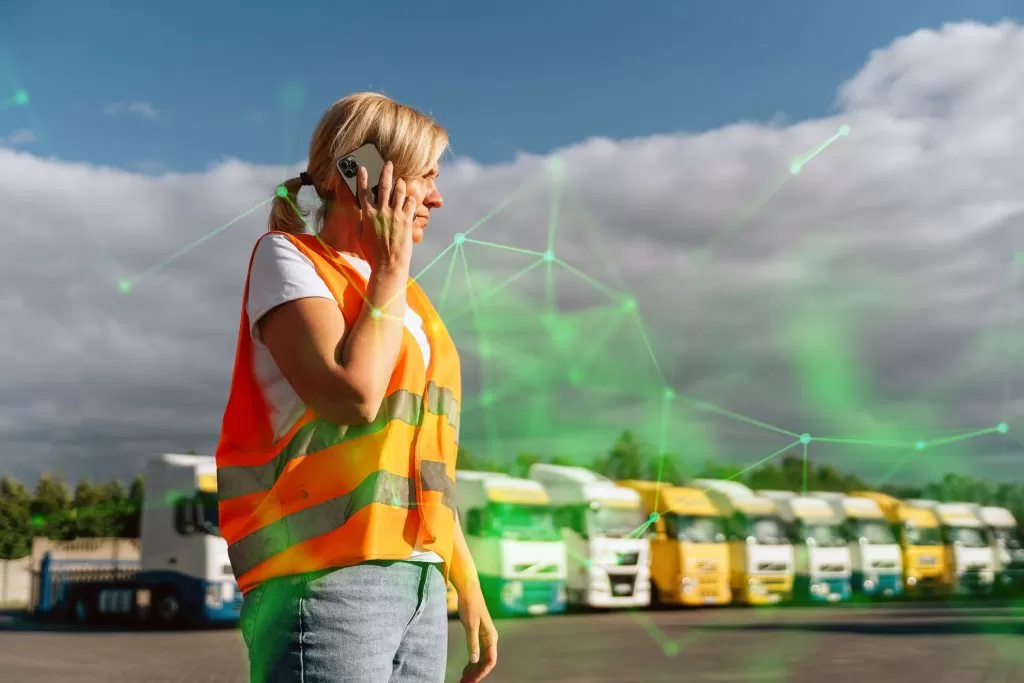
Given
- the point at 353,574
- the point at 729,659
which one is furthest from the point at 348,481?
the point at 729,659

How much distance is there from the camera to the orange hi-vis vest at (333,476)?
1585mm

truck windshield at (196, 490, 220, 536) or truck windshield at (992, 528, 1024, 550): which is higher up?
truck windshield at (196, 490, 220, 536)

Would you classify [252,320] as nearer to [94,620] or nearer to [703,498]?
[94,620]

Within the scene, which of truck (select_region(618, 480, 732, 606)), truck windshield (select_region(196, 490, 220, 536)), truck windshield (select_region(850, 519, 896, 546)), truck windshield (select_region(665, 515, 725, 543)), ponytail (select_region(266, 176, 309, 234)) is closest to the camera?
ponytail (select_region(266, 176, 309, 234))

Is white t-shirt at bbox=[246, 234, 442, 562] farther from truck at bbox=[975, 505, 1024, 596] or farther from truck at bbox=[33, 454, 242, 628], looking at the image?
truck at bbox=[975, 505, 1024, 596]

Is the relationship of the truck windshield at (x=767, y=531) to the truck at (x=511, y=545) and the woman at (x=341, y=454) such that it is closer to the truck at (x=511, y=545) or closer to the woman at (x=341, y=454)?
the truck at (x=511, y=545)

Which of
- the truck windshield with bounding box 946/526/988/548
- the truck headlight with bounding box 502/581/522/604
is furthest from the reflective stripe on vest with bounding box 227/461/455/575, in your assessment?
the truck windshield with bounding box 946/526/988/548

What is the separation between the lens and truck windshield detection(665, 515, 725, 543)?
864 inches

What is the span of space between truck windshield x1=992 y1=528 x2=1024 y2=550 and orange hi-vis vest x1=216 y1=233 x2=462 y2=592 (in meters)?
23.0

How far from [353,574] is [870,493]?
22.8 metres

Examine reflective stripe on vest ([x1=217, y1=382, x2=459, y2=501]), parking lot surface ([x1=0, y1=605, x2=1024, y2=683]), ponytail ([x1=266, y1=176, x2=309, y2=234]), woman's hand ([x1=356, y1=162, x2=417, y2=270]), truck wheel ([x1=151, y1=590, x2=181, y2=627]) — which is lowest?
parking lot surface ([x1=0, y1=605, x2=1024, y2=683])

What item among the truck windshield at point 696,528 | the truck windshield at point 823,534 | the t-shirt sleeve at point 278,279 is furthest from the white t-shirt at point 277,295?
the truck windshield at point 823,534

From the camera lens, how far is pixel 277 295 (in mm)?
1630

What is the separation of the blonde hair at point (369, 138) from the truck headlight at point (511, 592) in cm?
1748
